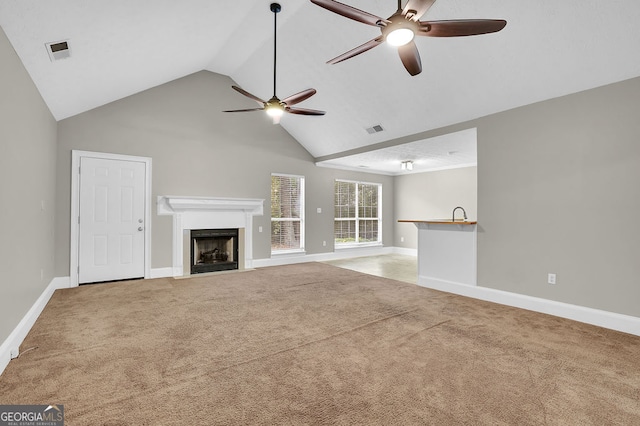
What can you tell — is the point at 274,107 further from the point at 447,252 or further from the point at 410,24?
the point at 447,252

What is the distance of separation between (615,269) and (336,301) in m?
3.10

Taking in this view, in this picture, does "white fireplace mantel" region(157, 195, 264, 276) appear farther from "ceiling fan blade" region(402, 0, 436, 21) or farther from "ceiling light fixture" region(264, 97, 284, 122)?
"ceiling fan blade" region(402, 0, 436, 21)

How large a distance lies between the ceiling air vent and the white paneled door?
2.32 m

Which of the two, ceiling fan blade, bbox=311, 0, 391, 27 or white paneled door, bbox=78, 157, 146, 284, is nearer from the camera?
ceiling fan blade, bbox=311, 0, 391, 27

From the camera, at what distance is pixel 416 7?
6.75 feet

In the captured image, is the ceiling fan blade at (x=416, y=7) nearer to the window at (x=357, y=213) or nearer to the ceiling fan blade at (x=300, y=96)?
the ceiling fan blade at (x=300, y=96)

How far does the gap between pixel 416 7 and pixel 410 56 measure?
1.75ft

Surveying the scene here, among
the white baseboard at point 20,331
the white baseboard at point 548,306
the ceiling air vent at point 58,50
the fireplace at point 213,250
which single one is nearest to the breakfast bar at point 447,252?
the white baseboard at point 548,306

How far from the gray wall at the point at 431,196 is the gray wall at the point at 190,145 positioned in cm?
319

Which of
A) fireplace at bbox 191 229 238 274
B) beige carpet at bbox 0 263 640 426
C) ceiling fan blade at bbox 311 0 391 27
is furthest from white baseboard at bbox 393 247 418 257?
ceiling fan blade at bbox 311 0 391 27

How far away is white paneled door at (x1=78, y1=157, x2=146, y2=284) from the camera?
4965mm

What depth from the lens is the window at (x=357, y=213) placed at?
333 inches

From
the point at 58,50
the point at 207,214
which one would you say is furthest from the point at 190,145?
the point at 58,50

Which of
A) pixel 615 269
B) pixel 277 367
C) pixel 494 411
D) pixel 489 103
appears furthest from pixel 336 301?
pixel 489 103
